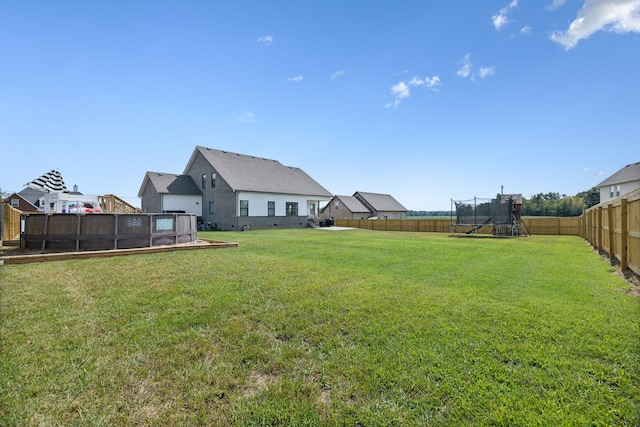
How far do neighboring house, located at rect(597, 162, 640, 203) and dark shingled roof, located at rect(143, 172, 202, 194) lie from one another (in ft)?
124

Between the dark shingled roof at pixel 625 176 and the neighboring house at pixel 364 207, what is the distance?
24.2m

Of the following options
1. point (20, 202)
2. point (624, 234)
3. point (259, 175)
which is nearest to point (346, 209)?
point (259, 175)

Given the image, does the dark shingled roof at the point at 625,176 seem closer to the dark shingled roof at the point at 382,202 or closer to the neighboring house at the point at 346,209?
the dark shingled roof at the point at 382,202

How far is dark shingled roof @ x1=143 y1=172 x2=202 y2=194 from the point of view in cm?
2573

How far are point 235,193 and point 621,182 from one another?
3419cm

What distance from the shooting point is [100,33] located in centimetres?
786

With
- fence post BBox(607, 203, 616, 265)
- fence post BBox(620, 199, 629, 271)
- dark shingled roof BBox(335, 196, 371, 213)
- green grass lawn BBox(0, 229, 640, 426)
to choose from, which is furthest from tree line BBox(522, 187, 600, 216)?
green grass lawn BBox(0, 229, 640, 426)

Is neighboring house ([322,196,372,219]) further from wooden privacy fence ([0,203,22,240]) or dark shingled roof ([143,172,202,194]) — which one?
wooden privacy fence ([0,203,22,240])

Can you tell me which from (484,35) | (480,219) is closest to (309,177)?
(480,219)

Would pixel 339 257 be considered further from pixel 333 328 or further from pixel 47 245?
pixel 47 245

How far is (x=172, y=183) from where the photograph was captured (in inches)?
1053

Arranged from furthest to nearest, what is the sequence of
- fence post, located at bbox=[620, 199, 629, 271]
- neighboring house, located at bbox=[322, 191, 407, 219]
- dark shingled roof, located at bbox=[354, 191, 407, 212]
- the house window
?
dark shingled roof, located at bbox=[354, 191, 407, 212]
neighboring house, located at bbox=[322, 191, 407, 219]
the house window
fence post, located at bbox=[620, 199, 629, 271]

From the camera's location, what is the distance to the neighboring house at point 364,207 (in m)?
40.5

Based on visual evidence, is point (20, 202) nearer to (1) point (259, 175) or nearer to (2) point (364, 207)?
(1) point (259, 175)
